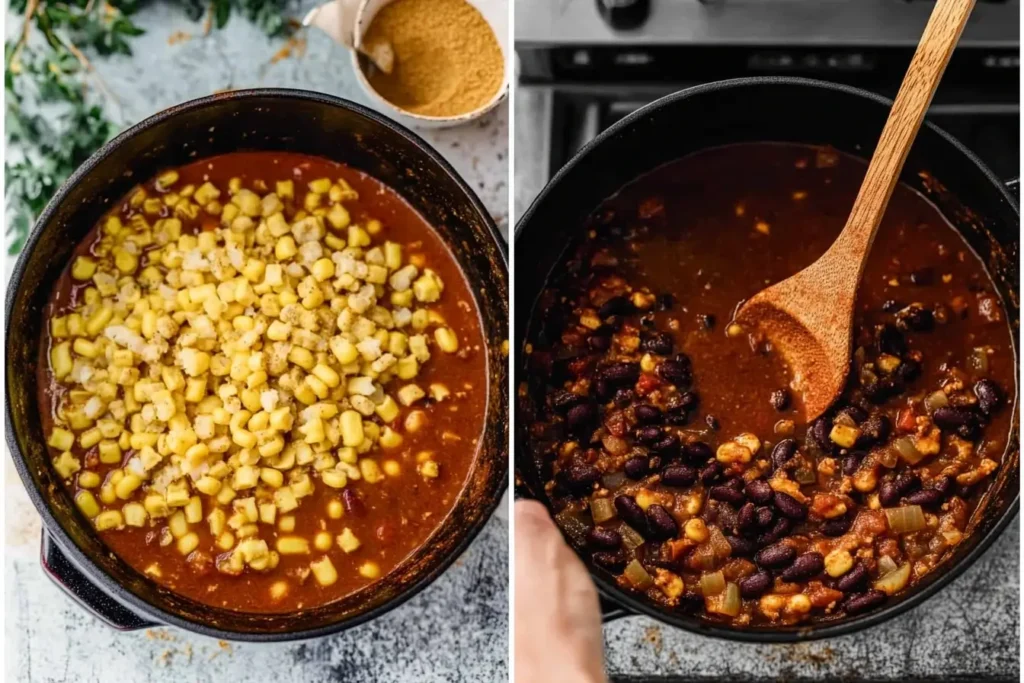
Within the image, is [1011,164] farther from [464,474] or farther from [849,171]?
[464,474]

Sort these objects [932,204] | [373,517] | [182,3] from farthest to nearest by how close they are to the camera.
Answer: [182,3] → [373,517] → [932,204]

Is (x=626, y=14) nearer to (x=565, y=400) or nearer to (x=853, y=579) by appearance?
(x=565, y=400)

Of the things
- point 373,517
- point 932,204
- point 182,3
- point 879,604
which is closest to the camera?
point 879,604

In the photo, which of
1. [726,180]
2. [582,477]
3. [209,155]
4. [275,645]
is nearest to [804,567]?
[582,477]

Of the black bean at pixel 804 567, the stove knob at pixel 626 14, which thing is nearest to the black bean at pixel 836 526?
the black bean at pixel 804 567

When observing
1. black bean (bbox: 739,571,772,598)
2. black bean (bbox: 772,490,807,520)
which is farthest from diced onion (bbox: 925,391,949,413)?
black bean (bbox: 739,571,772,598)

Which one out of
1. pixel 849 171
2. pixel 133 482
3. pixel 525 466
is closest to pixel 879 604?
pixel 525 466

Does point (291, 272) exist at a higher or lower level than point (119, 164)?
lower
